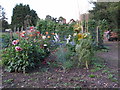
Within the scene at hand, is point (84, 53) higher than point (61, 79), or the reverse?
point (84, 53)

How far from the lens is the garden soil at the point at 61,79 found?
2.42 metres

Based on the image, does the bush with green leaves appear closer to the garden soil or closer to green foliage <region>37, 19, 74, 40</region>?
the garden soil

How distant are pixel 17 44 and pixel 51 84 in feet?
4.77

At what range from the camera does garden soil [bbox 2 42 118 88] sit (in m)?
2.42

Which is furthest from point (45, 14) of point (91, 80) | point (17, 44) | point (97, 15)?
point (91, 80)

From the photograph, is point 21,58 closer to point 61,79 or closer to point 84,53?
point 61,79

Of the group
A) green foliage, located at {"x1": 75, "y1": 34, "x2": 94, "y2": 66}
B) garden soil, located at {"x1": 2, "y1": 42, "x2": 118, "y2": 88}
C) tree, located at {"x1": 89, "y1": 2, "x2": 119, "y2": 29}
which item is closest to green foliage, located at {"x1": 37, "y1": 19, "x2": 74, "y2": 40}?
tree, located at {"x1": 89, "y1": 2, "x2": 119, "y2": 29}

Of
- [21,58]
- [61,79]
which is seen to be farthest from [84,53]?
[21,58]

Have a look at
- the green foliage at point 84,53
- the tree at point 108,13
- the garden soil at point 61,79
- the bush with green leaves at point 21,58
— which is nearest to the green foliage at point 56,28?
the tree at point 108,13

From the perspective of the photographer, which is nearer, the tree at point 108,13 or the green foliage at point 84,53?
the green foliage at point 84,53

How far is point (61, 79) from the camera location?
2.67 meters

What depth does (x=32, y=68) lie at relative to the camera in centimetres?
323

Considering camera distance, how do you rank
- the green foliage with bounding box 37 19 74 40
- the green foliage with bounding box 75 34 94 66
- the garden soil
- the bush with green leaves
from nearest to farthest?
the garden soil < the bush with green leaves < the green foliage with bounding box 75 34 94 66 < the green foliage with bounding box 37 19 74 40

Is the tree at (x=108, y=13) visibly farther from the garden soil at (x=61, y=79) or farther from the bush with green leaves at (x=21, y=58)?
the bush with green leaves at (x=21, y=58)
